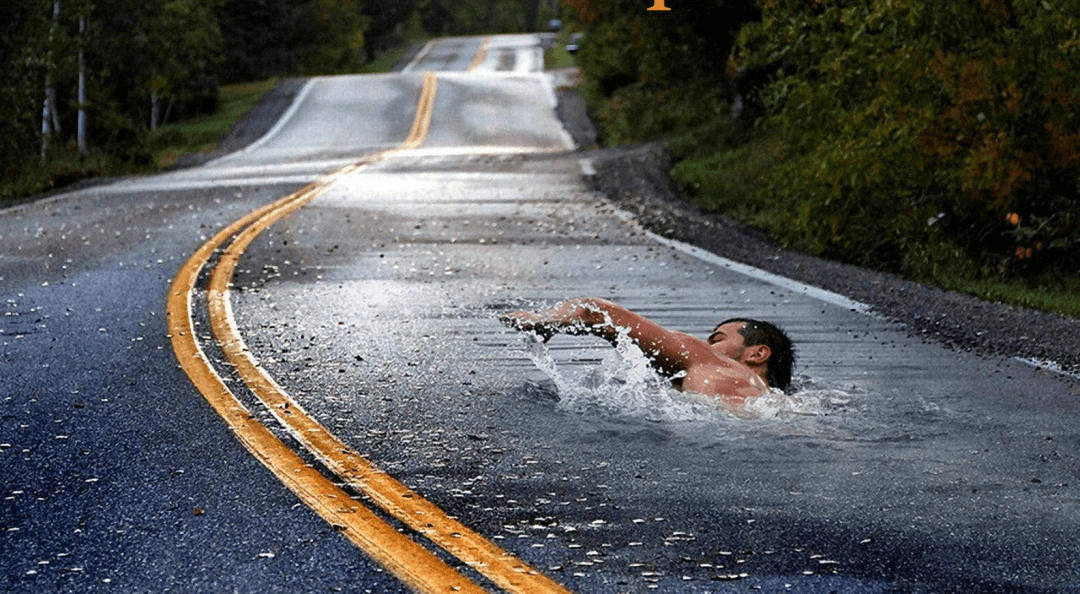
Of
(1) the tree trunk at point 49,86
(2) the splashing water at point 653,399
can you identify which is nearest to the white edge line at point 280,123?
(1) the tree trunk at point 49,86

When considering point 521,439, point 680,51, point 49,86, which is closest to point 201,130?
point 49,86

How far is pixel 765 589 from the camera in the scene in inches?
156

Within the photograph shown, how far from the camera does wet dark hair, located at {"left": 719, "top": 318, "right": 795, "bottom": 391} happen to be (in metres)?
6.41

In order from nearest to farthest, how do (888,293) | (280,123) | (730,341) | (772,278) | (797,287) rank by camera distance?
(730,341)
(888,293)
(797,287)
(772,278)
(280,123)

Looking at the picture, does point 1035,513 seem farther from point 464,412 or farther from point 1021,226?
point 1021,226

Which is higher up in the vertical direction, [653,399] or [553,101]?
[653,399]

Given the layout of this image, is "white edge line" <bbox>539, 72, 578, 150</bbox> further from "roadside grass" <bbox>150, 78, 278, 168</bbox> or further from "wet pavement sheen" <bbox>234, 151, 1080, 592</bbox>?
"wet pavement sheen" <bbox>234, 151, 1080, 592</bbox>

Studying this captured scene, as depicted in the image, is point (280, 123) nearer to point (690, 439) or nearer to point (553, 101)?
point (553, 101)

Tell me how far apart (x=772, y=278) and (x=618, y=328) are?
463 cm

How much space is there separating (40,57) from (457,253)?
18.2m

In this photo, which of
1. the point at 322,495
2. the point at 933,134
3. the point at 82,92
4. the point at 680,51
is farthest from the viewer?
the point at 82,92

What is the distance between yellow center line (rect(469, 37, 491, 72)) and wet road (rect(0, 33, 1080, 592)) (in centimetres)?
5315

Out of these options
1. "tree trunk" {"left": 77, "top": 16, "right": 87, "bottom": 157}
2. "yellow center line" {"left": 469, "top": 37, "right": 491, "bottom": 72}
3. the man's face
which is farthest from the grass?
the man's face

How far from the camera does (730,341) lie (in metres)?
6.48
